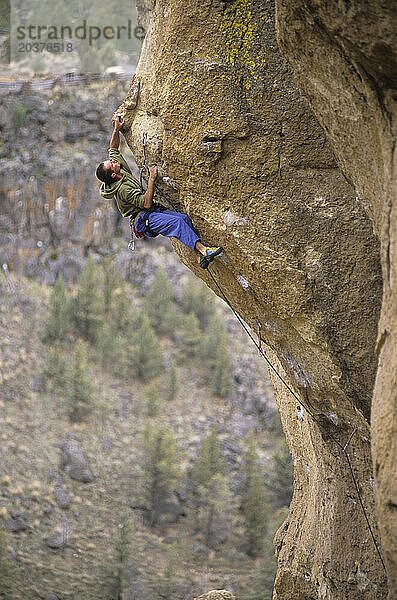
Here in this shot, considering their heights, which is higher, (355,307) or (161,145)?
(161,145)

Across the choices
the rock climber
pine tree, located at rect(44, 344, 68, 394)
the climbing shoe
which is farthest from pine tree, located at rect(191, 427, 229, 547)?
the climbing shoe

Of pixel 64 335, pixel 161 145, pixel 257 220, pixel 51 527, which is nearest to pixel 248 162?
pixel 257 220

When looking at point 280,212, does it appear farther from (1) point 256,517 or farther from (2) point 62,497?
(2) point 62,497

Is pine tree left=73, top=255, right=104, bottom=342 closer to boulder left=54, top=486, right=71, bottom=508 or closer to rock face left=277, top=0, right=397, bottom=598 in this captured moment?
boulder left=54, top=486, right=71, bottom=508

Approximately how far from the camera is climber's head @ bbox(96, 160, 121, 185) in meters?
7.20

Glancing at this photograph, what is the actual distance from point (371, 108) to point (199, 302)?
23.1 metres

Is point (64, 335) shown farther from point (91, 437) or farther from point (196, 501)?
point (196, 501)

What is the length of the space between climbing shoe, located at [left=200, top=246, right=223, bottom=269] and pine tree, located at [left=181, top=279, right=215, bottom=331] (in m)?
20.7

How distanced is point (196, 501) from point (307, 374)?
14553 millimetres

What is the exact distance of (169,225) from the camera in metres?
6.94

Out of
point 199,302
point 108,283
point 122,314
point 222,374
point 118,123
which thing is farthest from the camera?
point 199,302

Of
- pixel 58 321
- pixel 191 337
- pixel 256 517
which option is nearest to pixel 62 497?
pixel 256 517

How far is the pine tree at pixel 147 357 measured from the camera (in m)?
24.1

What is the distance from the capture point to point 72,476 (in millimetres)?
19672
